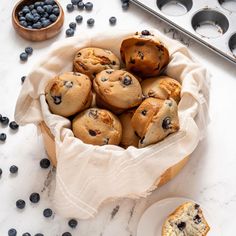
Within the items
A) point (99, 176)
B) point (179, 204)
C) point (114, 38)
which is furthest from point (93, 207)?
point (114, 38)

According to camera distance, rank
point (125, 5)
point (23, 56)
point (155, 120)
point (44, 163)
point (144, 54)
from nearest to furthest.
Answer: point (155, 120) → point (144, 54) → point (44, 163) → point (23, 56) → point (125, 5)

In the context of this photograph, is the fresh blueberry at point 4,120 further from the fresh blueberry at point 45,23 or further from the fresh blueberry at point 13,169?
the fresh blueberry at point 45,23

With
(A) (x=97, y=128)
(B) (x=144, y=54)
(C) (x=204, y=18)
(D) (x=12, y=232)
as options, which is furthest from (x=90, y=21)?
(D) (x=12, y=232)

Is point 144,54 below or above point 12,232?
above

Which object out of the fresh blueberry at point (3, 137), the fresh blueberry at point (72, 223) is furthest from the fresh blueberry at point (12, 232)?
the fresh blueberry at point (3, 137)

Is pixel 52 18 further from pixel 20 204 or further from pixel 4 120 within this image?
A: pixel 20 204

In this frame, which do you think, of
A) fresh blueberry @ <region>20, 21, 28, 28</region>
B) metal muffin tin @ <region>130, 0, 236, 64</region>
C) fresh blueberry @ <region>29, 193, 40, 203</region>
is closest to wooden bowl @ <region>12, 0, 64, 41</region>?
fresh blueberry @ <region>20, 21, 28, 28</region>

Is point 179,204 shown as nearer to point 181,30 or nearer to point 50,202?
point 50,202
